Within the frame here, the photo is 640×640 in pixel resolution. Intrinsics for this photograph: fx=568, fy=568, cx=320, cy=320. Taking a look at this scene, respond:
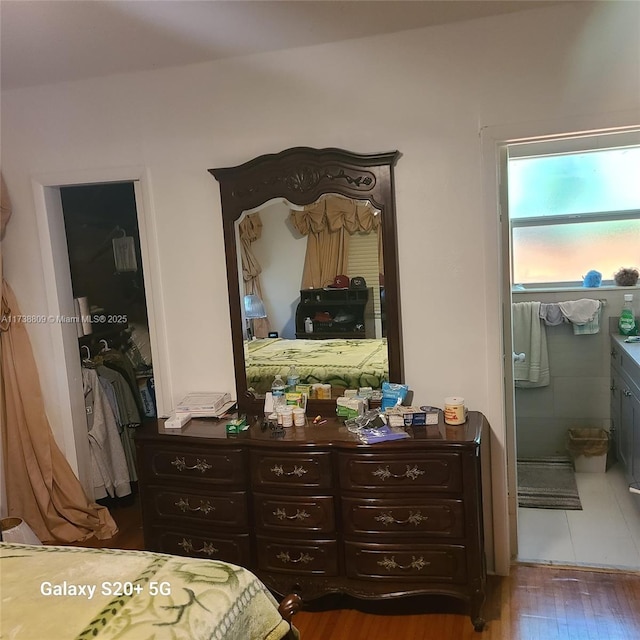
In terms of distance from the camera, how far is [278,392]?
104 inches

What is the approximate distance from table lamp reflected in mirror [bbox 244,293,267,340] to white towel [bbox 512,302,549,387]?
1.87m

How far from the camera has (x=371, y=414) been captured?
2479 millimetres

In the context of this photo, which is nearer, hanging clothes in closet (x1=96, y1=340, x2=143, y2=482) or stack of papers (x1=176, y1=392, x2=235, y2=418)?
stack of papers (x1=176, y1=392, x2=235, y2=418)

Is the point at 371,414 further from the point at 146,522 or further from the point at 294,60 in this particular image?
the point at 294,60

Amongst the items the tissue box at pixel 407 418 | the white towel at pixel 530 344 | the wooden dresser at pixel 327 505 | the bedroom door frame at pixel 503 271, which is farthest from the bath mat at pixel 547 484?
the tissue box at pixel 407 418

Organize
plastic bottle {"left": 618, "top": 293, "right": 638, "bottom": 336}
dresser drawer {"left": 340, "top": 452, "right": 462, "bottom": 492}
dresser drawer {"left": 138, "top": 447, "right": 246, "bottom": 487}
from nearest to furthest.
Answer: dresser drawer {"left": 340, "top": 452, "right": 462, "bottom": 492} → dresser drawer {"left": 138, "top": 447, "right": 246, "bottom": 487} → plastic bottle {"left": 618, "top": 293, "right": 638, "bottom": 336}

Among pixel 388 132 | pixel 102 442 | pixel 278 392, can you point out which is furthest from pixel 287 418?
pixel 102 442

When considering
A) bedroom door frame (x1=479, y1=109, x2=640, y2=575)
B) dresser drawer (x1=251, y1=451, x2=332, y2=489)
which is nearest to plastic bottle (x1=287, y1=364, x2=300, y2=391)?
dresser drawer (x1=251, y1=451, x2=332, y2=489)

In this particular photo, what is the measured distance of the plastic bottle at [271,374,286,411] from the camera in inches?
102

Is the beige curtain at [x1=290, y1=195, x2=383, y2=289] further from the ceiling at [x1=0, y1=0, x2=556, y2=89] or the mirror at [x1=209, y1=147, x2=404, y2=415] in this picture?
the ceiling at [x1=0, y1=0, x2=556, y2=89]

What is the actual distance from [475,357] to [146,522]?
1660 mm

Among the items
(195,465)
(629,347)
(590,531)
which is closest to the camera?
(195,465)

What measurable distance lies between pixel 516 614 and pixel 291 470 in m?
1.10

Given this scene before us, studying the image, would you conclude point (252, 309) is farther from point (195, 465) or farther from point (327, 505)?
point (327, 505)
